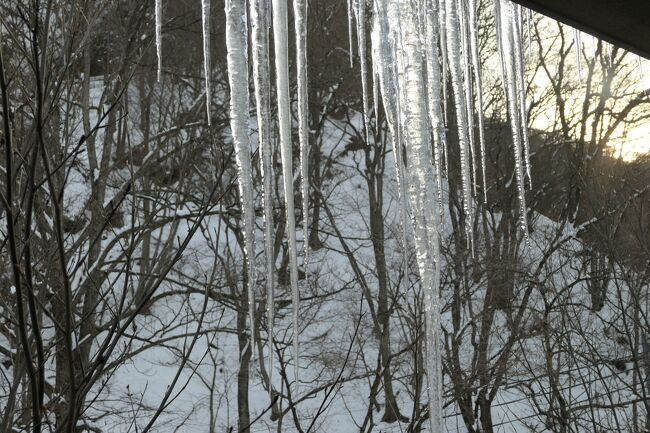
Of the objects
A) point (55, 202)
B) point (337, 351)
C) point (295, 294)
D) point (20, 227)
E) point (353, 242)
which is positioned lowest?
point (295, 294)

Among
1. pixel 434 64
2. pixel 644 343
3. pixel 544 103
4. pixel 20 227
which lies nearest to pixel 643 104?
pixel 544 103

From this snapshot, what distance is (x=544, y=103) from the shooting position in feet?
57.1

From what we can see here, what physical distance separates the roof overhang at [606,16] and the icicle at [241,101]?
929 millimetres

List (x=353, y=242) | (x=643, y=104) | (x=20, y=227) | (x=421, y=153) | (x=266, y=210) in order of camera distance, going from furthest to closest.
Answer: (x=353, y=242) < (x=643, y=104) < (x=20, y=227) < (x=266, y=210) < (x=421, y=153)

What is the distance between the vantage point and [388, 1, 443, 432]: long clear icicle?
A: 185 cm

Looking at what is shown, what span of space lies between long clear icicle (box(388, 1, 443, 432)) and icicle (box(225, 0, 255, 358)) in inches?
14.8

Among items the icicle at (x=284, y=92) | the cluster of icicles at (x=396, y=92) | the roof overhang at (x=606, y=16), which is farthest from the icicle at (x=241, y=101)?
the roof overhang at (x=606, y=16)

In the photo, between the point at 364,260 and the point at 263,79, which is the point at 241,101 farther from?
the point at 364,260

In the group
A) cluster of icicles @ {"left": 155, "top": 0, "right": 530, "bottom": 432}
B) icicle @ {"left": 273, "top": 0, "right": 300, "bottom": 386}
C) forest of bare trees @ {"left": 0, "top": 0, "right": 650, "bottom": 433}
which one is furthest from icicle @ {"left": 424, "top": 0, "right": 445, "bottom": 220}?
forest of bare trees @ {"left": 0, "top": 0, "right": 650, "bottom": 433}

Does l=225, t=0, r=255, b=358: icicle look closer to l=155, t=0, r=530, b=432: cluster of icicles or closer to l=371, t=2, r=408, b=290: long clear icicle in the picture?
l=155, t=0, r=530, b=432: cluster of icicles

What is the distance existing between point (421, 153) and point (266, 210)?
438 mm

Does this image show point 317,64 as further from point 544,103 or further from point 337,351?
point 337,351

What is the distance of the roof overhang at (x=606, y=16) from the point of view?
115 cm

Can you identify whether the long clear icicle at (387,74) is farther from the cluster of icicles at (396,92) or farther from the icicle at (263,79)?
the icicle at (263,79)
